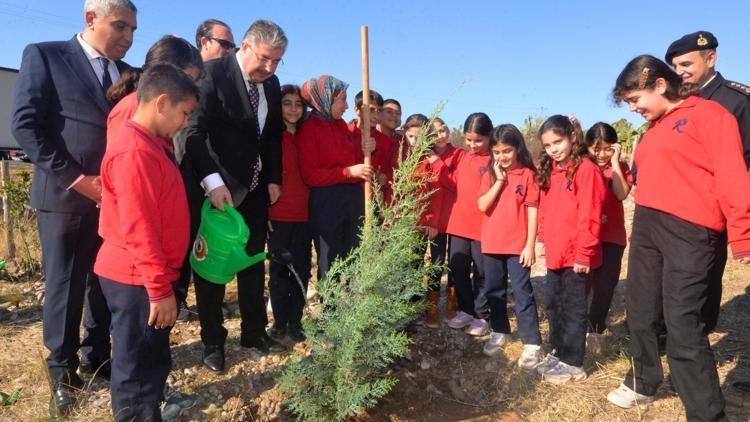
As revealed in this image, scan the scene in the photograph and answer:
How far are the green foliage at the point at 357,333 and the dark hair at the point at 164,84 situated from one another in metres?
1.15

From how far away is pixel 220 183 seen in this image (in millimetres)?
3031

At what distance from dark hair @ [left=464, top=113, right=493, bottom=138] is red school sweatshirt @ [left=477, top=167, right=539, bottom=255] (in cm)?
52

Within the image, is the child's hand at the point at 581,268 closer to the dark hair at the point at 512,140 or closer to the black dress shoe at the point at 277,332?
the dark hair at the point at 512,140

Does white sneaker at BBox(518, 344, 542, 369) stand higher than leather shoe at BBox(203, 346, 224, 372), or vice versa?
leather shoe at BBox(203, 346, 224, 372)

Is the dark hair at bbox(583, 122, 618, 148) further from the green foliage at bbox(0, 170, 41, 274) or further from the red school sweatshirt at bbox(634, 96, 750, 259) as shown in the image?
the green foliage at bbox(0, 170, 41, 274)

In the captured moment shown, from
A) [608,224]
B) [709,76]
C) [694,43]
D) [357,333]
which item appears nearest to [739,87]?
[709,76]

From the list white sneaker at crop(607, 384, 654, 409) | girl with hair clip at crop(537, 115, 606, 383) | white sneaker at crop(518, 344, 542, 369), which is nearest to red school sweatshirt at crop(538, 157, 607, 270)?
girl with hair clip at crop(537, 115, 606, 383)

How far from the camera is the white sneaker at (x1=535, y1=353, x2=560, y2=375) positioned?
358cm

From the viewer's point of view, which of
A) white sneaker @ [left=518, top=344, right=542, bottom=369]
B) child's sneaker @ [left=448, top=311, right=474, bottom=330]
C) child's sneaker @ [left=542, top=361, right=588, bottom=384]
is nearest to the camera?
child's sneaker @ [left=542, top=361, right=588, bottom=384]

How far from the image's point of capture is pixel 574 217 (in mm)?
3469

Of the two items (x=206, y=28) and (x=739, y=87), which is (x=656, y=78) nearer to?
(x=739, y=87)

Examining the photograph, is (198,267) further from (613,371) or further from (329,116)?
(613,371)

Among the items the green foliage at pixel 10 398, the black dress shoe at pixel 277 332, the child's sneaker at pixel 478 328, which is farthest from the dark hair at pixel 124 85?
the child's sneaker at pixel 478 328

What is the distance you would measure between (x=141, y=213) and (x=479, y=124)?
299 cm
